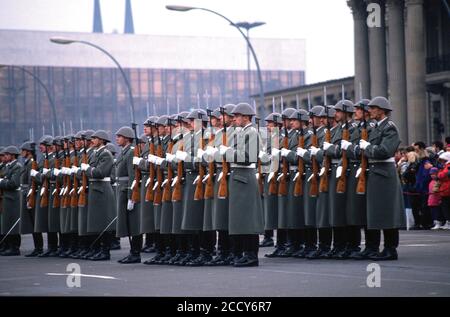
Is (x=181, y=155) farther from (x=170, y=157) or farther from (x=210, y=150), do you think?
(x=210, y=150)

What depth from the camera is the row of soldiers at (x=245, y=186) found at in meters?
16.9

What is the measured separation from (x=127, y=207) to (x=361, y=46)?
4089 centimetres

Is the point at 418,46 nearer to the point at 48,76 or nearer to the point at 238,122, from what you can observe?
the point at 238,122

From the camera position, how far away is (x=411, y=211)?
92.4ft

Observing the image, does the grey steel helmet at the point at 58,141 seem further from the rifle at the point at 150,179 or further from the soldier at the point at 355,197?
the soldier at the point at 355,197

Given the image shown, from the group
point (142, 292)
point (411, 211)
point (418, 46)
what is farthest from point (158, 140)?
point (418, 46)

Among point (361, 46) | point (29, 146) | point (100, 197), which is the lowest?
point (100, 197)

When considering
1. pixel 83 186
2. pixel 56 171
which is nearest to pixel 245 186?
pixel 83 186

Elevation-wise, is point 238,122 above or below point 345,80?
below

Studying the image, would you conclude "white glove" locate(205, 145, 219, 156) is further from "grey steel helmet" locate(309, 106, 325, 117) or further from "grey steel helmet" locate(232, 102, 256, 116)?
"grey steel helmet" locate(309, 106, 325, 117)

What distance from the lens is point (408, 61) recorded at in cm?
5281

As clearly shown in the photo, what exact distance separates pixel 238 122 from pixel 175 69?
98.1 meters

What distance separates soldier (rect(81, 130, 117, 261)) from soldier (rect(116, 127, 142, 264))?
0.93m

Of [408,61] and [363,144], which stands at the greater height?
[408,61]
